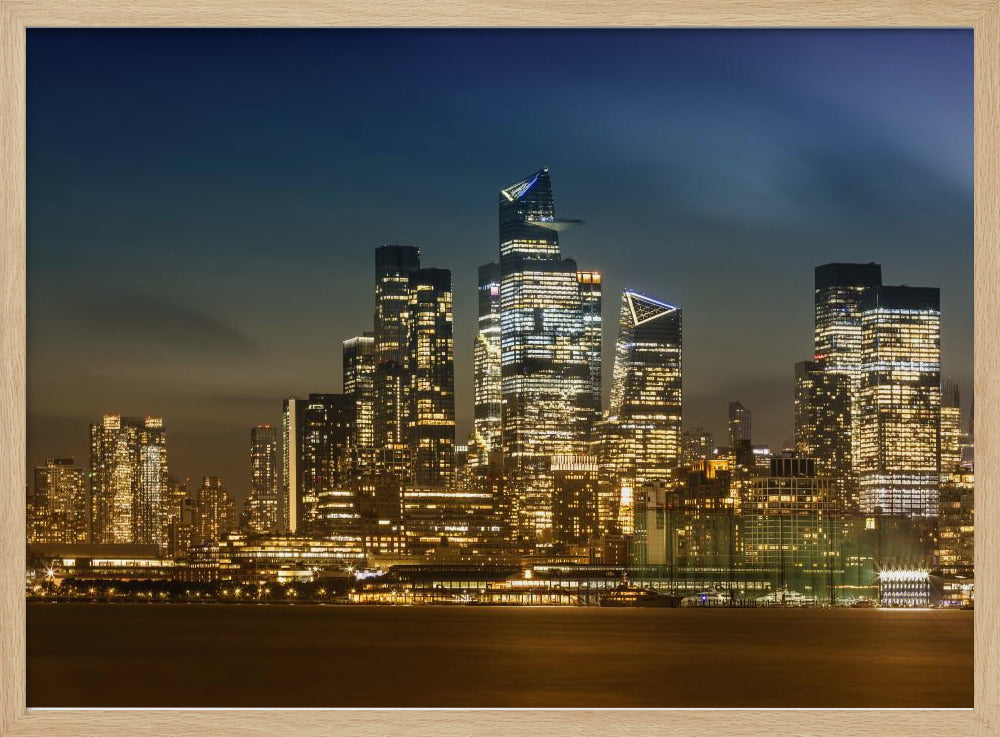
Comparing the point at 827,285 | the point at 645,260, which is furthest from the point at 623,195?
the point at 827,285

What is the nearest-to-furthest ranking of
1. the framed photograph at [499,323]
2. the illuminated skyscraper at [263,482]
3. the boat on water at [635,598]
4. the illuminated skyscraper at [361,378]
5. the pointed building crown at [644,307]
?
the framed photograph at [499,323] < the pointed building crown at [644,307] < the illuminated skyscraper at [361,378] < the illuminated skyscraper at [263,482] < the boat on water at [635,598]

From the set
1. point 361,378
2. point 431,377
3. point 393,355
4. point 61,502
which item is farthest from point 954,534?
point 61,502

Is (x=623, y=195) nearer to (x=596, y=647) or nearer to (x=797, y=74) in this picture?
(x=797, y=74)

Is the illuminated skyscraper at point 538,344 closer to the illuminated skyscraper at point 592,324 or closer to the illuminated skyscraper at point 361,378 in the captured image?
the illuminated skyscraper at point 592,324

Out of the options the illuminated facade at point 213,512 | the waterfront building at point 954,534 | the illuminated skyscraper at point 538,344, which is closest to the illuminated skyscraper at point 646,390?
the illuminated skyscraper at point 538,344

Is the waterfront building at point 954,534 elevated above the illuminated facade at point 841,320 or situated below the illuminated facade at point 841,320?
below

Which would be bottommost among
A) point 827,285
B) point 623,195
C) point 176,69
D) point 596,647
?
point 596,647

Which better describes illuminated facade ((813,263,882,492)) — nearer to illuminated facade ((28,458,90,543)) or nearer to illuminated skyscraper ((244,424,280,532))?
illuminated skyscraper ((244,424,280,532))
